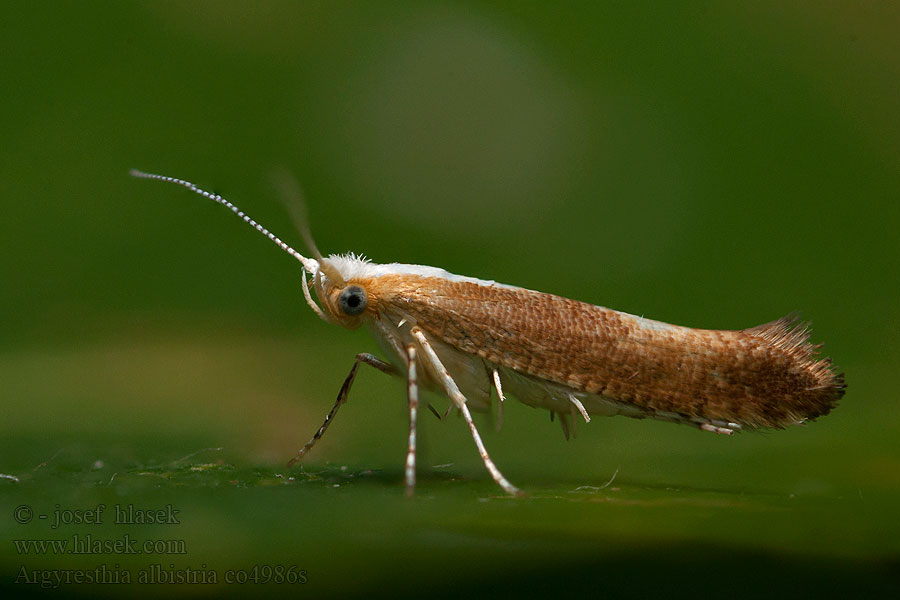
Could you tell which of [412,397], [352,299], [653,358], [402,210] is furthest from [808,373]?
[402,210]

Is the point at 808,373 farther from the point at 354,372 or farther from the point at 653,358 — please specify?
the point at 354,372

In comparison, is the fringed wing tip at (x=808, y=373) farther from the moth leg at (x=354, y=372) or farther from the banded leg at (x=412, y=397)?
the moth leg at (x=354, y=372)

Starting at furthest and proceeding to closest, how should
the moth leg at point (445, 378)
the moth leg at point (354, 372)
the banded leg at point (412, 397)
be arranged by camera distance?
the moth leg at point (354, 372) → the moth leg at point (445, 378) → the banded leg at point (412, 397)

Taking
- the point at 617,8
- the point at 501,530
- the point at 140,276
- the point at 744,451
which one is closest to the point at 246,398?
the point at 140,276

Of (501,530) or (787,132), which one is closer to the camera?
(501,530)

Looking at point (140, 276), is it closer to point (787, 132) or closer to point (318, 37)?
point (318, 37)

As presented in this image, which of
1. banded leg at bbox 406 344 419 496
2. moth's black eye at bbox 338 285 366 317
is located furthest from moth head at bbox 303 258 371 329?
banded leg at bbox 406 344 419 496

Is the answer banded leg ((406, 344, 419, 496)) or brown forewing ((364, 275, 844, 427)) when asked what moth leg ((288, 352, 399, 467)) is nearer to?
banded leg ((406, 344, 419, 496))

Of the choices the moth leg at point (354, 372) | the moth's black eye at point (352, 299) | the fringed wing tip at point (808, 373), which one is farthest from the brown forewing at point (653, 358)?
the moth leg at point (354, 372)
